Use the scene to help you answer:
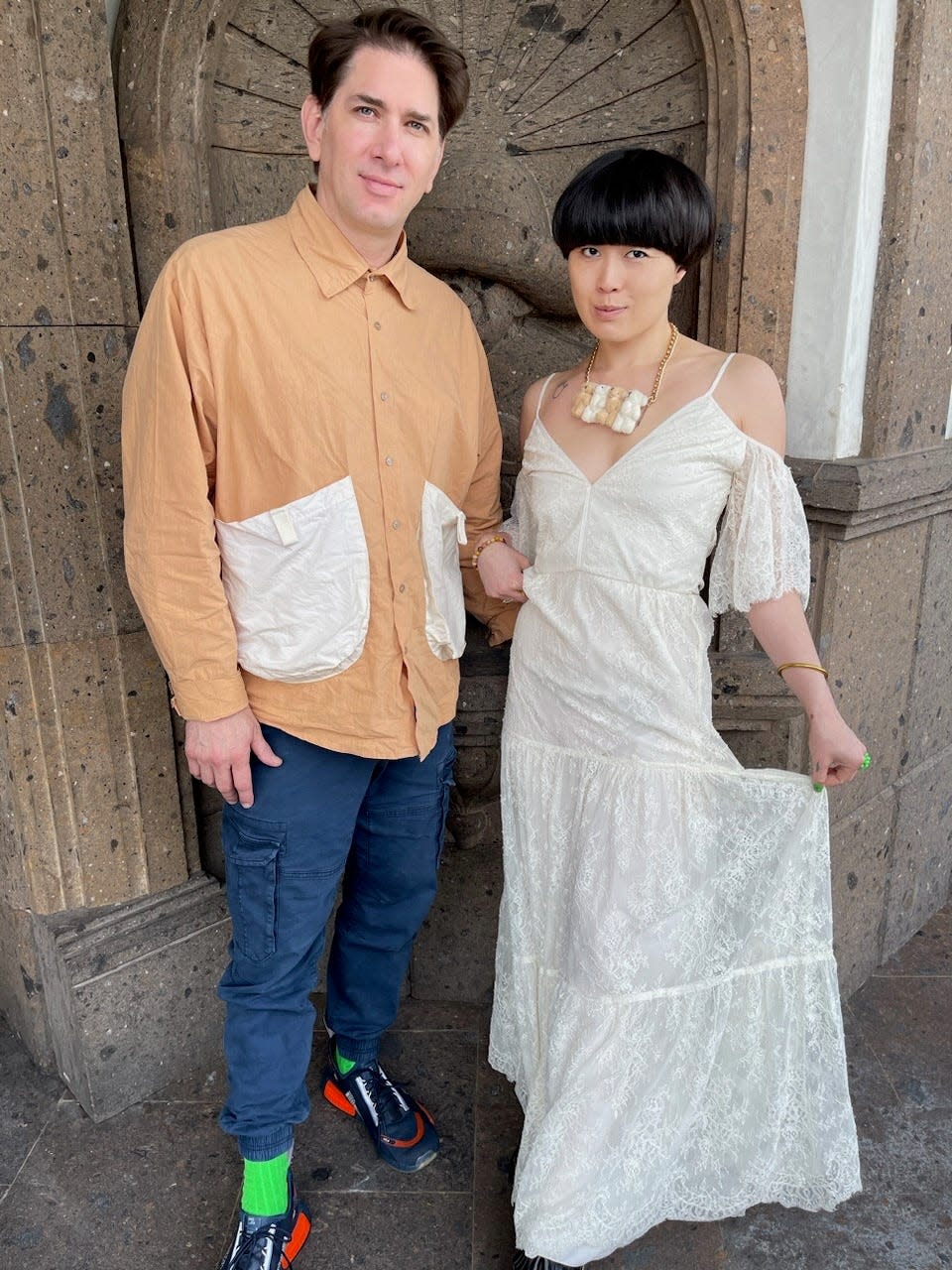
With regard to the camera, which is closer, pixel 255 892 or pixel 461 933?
pixel 255 892

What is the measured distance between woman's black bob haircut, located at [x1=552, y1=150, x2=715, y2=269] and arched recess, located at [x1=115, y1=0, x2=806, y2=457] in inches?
24.7

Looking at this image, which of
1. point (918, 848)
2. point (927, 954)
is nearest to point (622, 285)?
point (918, 848)

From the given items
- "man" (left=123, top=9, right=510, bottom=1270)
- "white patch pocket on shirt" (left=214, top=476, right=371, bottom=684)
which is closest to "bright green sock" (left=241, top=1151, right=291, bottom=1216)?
"man" (left=123, top=9, right=510, bottom=1270)

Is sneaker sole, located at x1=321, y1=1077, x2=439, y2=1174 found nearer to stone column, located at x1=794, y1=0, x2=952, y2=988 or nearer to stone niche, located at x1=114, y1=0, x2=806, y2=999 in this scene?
stone niche, located at x1=114, y1=0, x2=806, y2=999

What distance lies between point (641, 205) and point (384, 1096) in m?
1.94

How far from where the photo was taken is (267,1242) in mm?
1896

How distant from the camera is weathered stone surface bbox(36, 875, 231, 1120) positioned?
2.26 m

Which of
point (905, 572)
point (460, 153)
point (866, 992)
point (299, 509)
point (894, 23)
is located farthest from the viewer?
point (866, 992)

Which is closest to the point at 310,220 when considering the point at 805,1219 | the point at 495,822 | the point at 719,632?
the point at 719,632

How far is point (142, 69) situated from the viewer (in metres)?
2.02

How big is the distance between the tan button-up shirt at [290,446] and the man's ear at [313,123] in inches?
3.9

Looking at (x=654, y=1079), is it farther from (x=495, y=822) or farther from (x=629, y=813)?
(x=495, y=822)

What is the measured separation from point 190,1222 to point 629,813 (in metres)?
1.29

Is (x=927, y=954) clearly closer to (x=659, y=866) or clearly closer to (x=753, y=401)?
(x=659, y=866)
